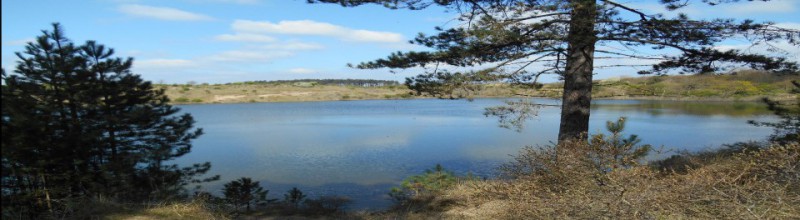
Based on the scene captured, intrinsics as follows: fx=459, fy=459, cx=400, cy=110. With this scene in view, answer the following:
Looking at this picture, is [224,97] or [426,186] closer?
[426,186]

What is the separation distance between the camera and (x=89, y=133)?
863cm

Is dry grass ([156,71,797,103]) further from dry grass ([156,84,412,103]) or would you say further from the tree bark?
dry grass ([156,84,412,103])

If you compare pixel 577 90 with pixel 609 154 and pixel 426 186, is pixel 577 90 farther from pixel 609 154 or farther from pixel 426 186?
pixel 609 154

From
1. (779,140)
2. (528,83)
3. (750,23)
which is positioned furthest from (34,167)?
(779,140)

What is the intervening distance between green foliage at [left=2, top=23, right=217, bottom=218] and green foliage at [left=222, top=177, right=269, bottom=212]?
945 millimetres

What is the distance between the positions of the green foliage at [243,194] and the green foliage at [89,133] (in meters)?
0.94

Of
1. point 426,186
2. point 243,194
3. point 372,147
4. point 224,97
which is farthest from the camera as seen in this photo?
point 224,97

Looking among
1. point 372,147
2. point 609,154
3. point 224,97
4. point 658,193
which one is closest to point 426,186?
point 609,154

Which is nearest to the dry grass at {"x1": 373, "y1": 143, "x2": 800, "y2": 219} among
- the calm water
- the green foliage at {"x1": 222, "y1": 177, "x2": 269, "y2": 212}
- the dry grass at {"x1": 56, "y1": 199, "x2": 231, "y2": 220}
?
the dry grass at {"x1": 56, "y1": 199, "x2": 231, "y2": 220}

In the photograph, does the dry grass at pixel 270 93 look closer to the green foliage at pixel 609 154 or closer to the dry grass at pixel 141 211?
the dry grass at pixel 141 211

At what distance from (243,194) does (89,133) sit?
3063 millimetres

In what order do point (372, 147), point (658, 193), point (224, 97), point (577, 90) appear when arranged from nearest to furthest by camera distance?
point (658, 193)
point (577, 90)
point (372, 147)
point (224, 97)

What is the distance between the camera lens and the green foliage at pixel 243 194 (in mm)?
8789

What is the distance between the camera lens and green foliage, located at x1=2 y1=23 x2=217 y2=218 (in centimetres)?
704
